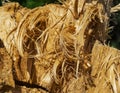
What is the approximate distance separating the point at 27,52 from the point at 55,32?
12 centimetres

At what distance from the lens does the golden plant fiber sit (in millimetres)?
1398

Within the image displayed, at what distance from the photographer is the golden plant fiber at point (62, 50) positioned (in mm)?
1398

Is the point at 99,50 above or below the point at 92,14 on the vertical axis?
below

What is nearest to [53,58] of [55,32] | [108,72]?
[55,32]

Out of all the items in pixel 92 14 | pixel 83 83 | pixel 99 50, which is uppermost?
pixel 92 14

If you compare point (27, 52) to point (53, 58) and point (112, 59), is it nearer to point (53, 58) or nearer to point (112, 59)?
point (53, 58)

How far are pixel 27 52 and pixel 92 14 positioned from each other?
10.2 inches

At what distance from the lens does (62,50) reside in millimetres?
1400

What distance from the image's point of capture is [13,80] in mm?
1356

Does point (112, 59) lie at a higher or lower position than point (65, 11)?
lower

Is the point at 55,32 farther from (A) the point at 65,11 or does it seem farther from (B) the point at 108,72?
(B) the point at 108,72

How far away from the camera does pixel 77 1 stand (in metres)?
1.42

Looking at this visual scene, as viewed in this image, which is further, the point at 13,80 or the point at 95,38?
Answer: the point at 95,38

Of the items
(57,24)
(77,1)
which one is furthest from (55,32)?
(77,1)
